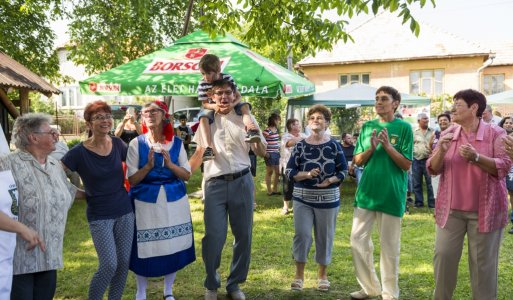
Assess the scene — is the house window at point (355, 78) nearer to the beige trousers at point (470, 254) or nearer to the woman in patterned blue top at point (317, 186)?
the woman in patterned blue top at point (317, 186)

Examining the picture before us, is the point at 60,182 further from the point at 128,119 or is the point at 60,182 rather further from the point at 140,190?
the point at 128,119

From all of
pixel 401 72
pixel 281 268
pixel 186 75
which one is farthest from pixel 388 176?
pixel 401 72

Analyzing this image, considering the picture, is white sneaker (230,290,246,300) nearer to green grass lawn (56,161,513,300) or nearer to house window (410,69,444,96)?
green grass lawn (56,161,513,300)

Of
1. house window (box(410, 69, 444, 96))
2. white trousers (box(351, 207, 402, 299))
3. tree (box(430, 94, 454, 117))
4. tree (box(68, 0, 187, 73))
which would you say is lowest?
white trousers (box(351, 207, 402, 299))

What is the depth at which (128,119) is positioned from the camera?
719 cm

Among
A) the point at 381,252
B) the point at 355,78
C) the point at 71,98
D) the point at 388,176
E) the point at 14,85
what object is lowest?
the point at 381,252

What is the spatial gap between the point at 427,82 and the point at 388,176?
23.8 m

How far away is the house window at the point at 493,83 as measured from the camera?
28703mm

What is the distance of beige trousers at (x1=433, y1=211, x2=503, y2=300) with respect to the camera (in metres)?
3.72

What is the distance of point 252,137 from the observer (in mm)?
4195

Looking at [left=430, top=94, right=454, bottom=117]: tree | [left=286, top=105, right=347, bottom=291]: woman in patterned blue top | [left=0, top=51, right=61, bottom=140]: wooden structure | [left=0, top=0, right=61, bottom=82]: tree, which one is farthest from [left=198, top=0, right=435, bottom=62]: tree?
[left=430, top=94, right=454, bottom=117]: tree

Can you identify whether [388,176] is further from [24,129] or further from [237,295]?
[24,129]

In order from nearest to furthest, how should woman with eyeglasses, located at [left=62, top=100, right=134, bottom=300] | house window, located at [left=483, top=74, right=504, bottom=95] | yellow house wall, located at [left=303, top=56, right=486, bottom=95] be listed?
woman with eyeglasses, located at [left=62, top=100, right=134, bottom=300] → yellow house wall, located at [left=303, top=56, right=486, bottom=95] → house window, located at [left=483, top=74, right=504, bottom=95]

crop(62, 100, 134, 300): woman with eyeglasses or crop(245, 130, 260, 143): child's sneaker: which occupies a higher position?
crop(245, 130, 260, 143): child's sneaker
